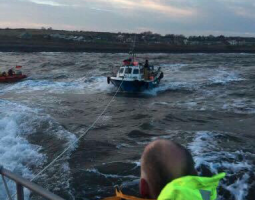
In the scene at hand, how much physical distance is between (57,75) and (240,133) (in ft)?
76.2

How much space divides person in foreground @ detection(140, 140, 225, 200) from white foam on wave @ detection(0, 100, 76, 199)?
5.66 metres

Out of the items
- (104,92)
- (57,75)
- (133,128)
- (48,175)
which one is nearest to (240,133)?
(133,128)

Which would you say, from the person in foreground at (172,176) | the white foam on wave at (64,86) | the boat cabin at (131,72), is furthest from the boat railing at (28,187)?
the white foam on wave at (64,86)

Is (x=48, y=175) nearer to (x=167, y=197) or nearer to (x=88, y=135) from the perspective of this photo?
(x=88, y=135)

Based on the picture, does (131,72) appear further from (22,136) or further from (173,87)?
(22,136)

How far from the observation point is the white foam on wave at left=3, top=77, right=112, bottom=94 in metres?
23.6

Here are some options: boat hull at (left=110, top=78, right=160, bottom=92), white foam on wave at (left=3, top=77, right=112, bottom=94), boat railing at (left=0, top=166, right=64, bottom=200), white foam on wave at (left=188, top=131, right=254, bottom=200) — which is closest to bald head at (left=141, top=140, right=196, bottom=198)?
boat railing at (left=0, top=166, right=64, bottom=200)

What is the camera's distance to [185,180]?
160 cm

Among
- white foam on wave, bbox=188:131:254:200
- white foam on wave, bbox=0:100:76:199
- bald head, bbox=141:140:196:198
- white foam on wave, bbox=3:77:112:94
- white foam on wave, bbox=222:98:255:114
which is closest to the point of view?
bald head, bbox=141:140:196:198

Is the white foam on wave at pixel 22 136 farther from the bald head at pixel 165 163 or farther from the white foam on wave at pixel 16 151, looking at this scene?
the bald head at pixel 165 163

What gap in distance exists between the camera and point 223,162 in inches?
357

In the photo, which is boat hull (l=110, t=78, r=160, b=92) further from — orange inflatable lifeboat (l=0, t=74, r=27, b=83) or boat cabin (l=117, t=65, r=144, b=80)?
orange inflatable lifeboat (l=0, t=74, r=27, b=83)

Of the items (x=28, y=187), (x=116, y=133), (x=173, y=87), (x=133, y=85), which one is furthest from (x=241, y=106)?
(x=28, y=187)

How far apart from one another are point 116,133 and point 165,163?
10.7 m
